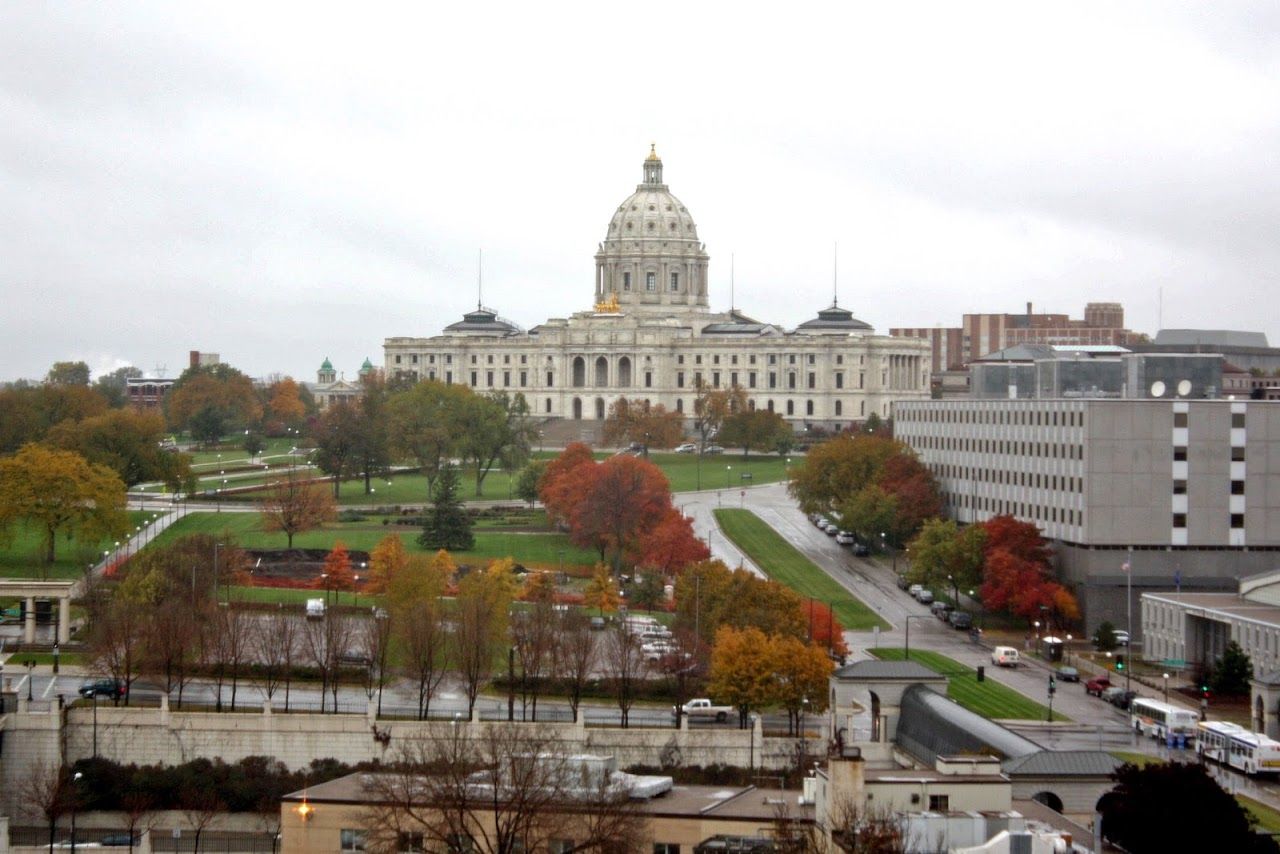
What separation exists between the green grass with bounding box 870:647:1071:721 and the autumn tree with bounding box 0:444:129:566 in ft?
110

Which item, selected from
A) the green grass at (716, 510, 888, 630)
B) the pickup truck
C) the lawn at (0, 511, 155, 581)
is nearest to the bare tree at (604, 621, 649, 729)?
the pickup truck

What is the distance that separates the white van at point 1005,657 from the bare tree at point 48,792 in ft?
96.0

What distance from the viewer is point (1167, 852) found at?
39.9 meters

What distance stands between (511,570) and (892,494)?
76.3 feet

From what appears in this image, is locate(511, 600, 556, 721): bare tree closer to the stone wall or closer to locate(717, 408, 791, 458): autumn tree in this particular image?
the stone wall

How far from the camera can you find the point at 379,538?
315 feet

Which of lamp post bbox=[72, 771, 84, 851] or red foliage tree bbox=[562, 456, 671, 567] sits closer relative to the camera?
lamp post bbox=[72, 771, 84, 851]

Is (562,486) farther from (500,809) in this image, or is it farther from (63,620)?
(500,809)

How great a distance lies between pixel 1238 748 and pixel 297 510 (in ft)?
165

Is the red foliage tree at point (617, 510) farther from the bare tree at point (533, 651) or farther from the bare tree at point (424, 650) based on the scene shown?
the bare tree at point (424, 650)

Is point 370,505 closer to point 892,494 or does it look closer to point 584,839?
point 892,494

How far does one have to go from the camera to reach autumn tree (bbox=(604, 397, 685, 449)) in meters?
154

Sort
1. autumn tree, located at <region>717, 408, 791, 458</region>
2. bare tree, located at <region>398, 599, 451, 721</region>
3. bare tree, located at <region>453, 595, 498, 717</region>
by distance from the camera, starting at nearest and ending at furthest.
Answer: bare tree, located at <region>398, 599, 451, 721</region> → bare tree, located at <region>453, 595, 498, 717</region> → autumn tree, located at <region>717, 408, 791, 458</region>

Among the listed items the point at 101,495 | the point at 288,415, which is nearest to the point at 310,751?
the point at 101,495
